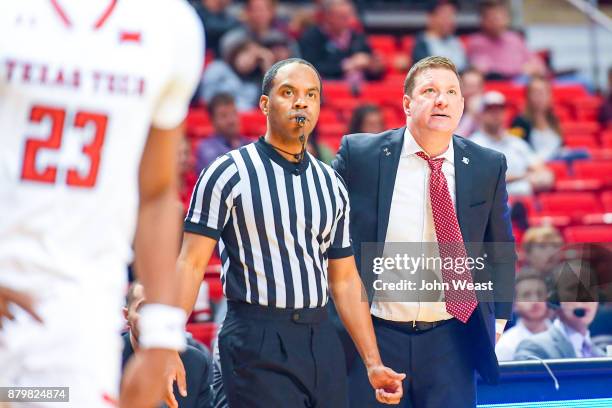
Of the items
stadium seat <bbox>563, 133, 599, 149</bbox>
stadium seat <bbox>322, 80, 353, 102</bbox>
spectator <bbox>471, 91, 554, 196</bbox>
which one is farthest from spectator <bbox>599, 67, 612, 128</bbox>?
stadium seat <bbox>322, 80, 353, 102</bbox>

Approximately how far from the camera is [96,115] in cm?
205

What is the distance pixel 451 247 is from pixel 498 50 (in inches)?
286

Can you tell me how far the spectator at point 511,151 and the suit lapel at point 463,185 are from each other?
4078 millimetres

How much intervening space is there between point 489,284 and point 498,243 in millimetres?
160

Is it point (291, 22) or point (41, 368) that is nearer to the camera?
point (41, 368)

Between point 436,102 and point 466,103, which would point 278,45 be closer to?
point 466,103

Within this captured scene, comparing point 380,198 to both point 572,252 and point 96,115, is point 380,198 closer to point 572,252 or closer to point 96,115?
point 572,252

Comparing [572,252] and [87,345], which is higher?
[572,252]

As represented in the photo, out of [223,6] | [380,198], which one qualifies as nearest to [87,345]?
[380,198]

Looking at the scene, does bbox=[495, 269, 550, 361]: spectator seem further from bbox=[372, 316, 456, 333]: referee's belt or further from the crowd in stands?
bbox=[372, 316, 456, 333]: referee's belt

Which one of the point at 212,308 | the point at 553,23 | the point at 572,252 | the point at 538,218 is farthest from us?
the point at 553,23

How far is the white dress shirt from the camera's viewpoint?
4035 millimetres

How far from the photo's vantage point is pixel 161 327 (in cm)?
201

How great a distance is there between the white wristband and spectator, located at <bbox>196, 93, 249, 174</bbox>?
583cm
